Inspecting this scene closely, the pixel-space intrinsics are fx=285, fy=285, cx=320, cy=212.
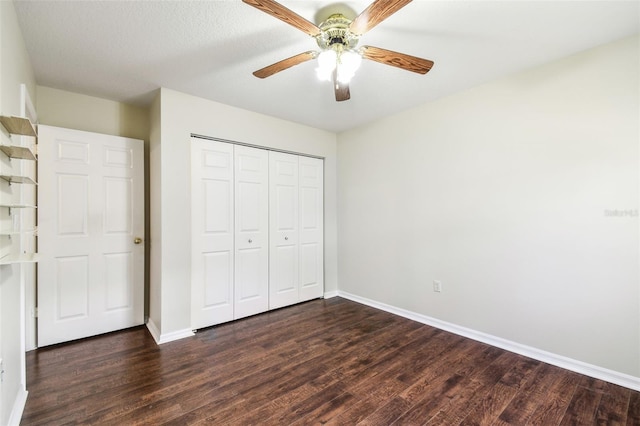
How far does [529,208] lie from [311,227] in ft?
7.87

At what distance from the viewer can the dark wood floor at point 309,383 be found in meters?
1.68

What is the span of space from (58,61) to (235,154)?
60.6 inches

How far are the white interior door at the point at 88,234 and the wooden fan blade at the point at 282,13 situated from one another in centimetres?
230

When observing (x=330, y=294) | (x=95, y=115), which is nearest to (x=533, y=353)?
(x=330, y=294)

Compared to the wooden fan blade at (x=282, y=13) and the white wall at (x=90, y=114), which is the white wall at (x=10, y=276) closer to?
the white wall at (x=90, y=114)

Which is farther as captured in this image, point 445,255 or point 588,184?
point 445,255

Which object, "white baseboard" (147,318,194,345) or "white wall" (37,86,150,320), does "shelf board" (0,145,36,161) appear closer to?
"white wall" (37,86,150,320)

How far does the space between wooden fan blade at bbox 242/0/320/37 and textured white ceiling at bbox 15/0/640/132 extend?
0.17 m

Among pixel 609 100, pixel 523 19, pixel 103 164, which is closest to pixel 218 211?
pixel 103 164

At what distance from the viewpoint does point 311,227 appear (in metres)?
3.87

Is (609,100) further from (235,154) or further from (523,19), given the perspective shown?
(235,154)

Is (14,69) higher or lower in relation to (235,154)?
higher

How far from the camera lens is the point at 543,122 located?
2291mm

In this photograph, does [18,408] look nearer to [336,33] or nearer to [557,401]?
[336,33]
